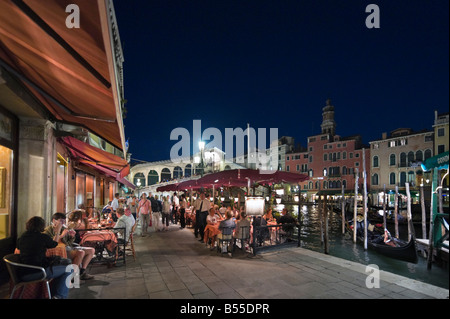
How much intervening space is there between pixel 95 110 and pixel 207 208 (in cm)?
560

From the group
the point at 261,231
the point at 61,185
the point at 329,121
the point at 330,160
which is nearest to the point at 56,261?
the point at 261,231

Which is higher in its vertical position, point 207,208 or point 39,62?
point 39,62

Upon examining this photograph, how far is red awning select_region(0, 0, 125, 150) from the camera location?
91.7 inches

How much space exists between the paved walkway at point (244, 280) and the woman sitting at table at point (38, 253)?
1.40 ft

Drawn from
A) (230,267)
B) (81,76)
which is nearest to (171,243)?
(230,267)

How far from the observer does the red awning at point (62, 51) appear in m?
2.33

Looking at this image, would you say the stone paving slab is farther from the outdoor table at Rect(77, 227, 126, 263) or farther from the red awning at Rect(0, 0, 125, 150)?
the red awning at Rect(0, 0, 125, 150)

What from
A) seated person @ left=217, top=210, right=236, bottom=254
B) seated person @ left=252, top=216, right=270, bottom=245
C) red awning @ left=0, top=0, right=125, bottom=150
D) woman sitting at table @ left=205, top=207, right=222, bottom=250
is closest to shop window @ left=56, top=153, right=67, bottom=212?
woman sitting at table @ left=205, top=207, right=222, bottom=250

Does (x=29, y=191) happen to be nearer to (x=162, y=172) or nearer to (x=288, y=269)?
(x=288, y=269)

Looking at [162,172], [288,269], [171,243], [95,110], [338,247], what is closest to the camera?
[95,110]

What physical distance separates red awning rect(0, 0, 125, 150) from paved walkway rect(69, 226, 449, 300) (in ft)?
9.46

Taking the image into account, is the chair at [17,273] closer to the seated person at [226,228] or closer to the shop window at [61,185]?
the seated person at [226,228]

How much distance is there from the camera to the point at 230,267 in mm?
5707

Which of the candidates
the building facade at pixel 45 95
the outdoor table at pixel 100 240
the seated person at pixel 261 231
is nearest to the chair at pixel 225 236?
the seated person at pixel 261 231
